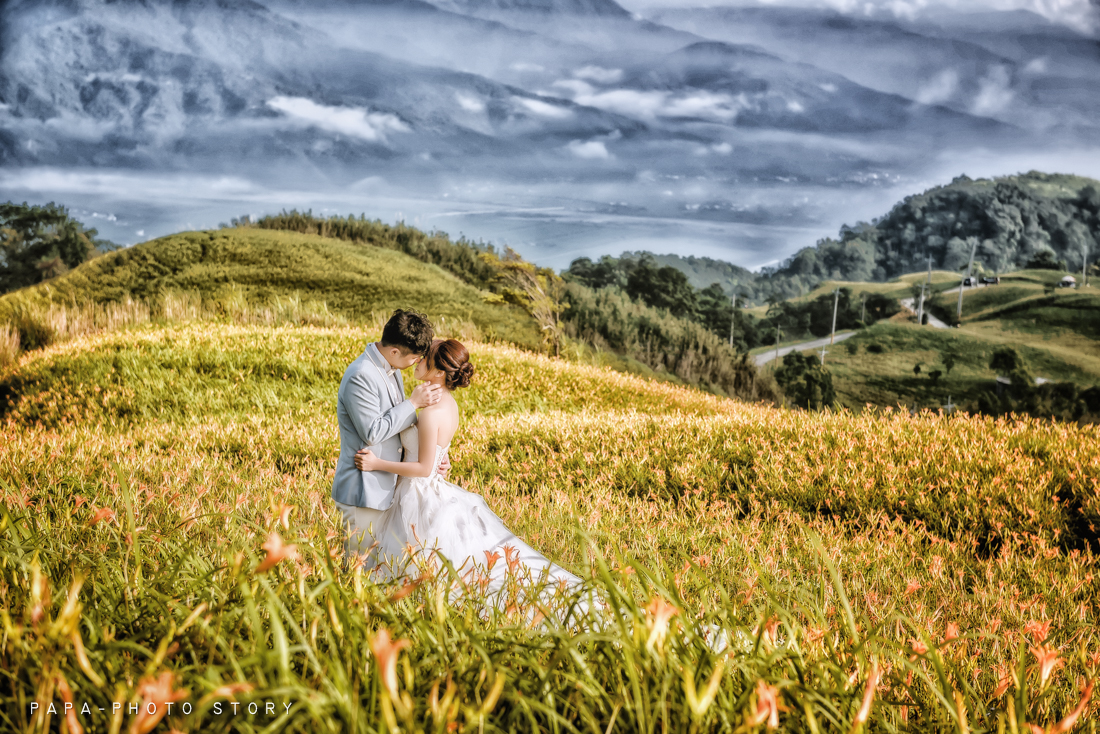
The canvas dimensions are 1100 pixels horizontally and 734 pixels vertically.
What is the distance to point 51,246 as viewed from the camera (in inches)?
1368

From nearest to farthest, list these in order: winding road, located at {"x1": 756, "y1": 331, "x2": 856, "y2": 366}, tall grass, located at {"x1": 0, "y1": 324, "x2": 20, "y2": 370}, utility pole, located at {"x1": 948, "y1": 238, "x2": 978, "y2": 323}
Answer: tall grass, located at {"x1": 0, "y1": 324, "x2": 20, "y2": 370} → winding road, located at {"x1": 756, "y1": 331, "x2": 856, "y2": 366} → utility pole, located at {"x1": 948, "y1": 238, "x2": 978, "y2": 323}

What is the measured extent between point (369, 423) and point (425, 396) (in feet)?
1.16

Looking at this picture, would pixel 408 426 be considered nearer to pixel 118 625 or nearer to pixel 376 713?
pixel 118 625

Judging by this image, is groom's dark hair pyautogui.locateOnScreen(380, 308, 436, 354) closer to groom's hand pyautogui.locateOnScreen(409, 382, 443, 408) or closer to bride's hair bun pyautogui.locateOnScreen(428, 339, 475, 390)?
bride's hair bun pyautogui.locateOnScreen(428, 339, 475, 390)

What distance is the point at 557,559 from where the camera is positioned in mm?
3682

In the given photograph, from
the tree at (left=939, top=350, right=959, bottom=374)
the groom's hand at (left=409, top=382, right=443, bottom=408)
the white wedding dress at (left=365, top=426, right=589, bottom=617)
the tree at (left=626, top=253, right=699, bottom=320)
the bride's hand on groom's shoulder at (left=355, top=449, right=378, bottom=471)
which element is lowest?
the tree at (left=939, top=350, right=959, bottom=374)

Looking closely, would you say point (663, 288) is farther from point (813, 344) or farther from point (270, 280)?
point (813, 344)

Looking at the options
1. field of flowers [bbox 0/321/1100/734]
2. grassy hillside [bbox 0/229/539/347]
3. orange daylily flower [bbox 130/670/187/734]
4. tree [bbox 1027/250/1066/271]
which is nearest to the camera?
orange daylily flower [bbox 130/670/187/734]

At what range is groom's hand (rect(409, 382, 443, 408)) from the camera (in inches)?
133

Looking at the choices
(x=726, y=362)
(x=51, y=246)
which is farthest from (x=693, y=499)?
(x=51, y=246)

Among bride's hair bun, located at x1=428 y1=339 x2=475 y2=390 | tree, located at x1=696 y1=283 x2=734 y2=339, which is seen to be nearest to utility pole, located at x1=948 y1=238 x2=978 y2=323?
tree, located at x1=696 y1=283 x2=734 y2=339

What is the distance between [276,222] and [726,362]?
1868 cm

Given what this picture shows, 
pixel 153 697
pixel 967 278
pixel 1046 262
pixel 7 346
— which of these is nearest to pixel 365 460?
pixel 153 697

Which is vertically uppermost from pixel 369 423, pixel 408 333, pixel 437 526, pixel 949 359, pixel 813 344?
pixel 408 333
